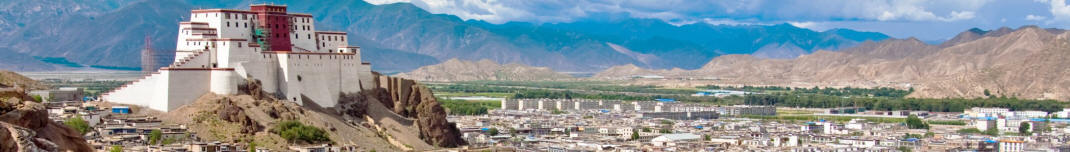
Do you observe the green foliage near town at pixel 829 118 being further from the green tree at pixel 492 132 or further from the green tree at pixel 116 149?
the green tree at pixel 116 149

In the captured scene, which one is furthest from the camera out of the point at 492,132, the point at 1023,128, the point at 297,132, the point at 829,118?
the point at 829,118

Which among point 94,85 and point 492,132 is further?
point 94,85

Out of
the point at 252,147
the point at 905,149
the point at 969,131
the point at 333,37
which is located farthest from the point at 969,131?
the point at 252,147

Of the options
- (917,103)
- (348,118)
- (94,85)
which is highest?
(94,85)

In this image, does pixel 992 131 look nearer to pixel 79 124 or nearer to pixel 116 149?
pixel 79 124

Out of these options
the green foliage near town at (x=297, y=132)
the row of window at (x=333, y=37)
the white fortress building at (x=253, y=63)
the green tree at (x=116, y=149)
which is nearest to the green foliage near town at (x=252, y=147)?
the green foliage near town at (x=297, y=132)

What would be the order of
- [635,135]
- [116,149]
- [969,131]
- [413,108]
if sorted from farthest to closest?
1. [969,131]
2. [635,135]
3. [413,108]
4. [116,149]
